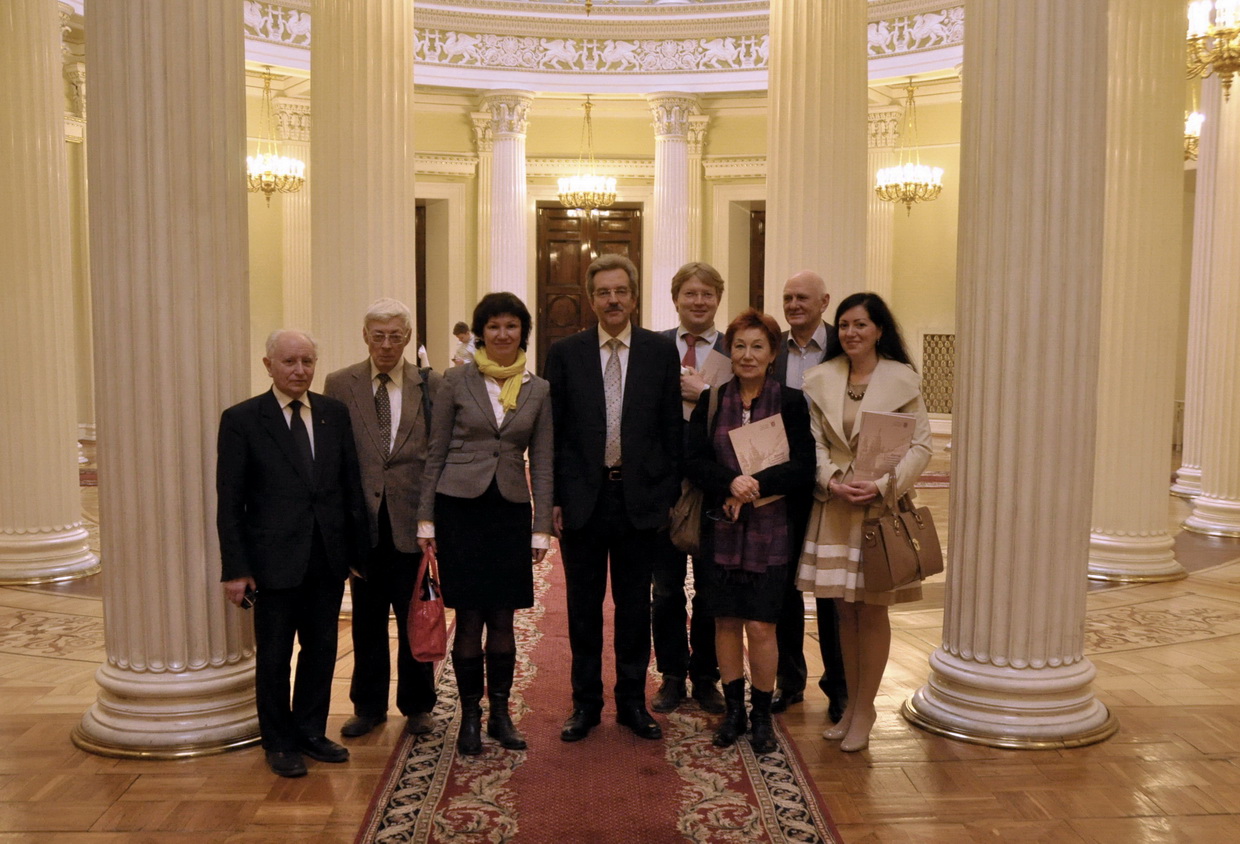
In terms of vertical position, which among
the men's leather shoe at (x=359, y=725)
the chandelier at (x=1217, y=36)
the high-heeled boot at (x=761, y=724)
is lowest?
the men's leather shoe at (x=359, y=725)

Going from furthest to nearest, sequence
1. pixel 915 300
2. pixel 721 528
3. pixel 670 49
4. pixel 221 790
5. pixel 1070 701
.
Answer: pixel 915 300
pixel 670 49
pixel 1070 701
pixel 721 528
pixel 221 790

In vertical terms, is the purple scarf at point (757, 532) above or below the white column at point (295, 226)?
below

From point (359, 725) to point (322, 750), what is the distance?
31 centimetres

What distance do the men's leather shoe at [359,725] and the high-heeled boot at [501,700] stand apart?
19.2 inches

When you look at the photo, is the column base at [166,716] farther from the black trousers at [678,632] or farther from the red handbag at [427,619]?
the black trousers at [678,632]

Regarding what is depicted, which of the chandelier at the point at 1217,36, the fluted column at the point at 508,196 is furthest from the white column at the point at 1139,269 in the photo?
the fluted column at the point at 508,196

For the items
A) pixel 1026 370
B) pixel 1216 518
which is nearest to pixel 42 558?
Answer: pixel 1026 370

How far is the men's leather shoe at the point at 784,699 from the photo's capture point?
494 cm

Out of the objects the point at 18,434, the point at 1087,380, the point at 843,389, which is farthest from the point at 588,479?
the point at 18,434

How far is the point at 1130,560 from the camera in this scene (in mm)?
7922

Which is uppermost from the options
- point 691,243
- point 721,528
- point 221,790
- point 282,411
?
point 691,243

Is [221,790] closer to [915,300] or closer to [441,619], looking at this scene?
[441,619]

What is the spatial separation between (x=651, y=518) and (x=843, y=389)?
87 cm

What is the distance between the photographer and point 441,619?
13.9 ft
